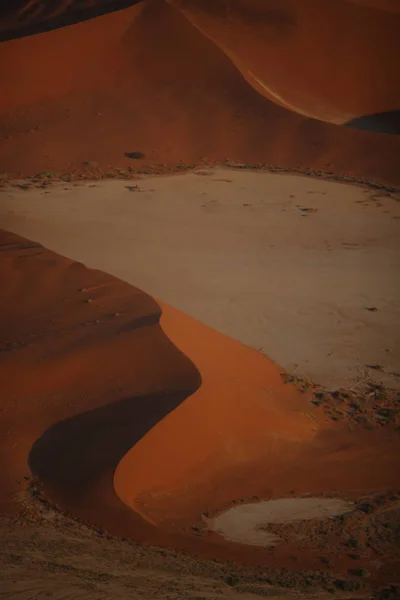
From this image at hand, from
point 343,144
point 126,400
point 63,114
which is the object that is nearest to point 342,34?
point 343,144

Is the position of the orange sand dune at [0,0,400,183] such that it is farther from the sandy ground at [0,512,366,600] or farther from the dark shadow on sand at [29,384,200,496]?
the sandy ground at [0,512,366,600]

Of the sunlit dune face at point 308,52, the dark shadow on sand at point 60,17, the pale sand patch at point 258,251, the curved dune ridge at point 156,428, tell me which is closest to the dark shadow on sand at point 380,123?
the sunlit dune face at point 308,52

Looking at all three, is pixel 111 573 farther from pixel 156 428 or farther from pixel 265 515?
pixel 156 428

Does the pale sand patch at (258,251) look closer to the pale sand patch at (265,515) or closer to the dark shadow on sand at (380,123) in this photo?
the pale sand patch at (265,515)

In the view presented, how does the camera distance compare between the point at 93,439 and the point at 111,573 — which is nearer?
the point at 111,573

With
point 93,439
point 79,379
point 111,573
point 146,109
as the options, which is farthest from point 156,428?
point 146,109

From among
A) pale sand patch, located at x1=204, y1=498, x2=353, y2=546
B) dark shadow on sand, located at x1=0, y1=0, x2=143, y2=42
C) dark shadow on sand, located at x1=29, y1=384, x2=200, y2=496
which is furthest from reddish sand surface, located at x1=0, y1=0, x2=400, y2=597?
dark shadow on sand, located at x1=0, y1=0, x2=143, y2=42

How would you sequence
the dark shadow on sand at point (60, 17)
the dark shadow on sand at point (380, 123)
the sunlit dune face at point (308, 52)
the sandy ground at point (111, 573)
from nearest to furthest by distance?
1. the sandy ground at point (111, 573)
2. the dark shadow on sand at point (380, 123)
3. the sunlit dune face at point (308, 52)
4. the dark shadow on sand at point (60, 17)
